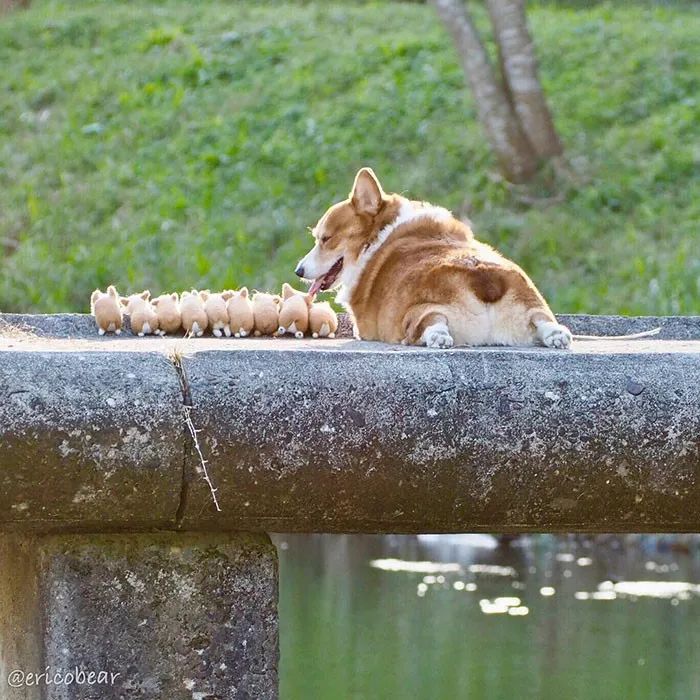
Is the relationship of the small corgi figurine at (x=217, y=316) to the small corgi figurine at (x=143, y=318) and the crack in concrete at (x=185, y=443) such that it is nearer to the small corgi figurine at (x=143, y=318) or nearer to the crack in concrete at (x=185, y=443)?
the small corgi figurine at (x=143, y=318)

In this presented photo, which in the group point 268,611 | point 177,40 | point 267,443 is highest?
point 177,40

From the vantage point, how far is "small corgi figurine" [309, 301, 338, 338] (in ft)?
15.4

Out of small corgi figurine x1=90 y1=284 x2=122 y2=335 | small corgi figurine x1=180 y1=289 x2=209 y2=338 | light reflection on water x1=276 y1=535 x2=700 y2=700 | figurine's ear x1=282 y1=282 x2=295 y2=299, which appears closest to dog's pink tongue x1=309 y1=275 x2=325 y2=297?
figurine's ear x1=282 y1=282 x2=295 y2=299

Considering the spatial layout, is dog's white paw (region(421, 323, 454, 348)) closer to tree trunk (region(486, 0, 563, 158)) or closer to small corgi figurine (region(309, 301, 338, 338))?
small corgi figurine (region(309, 301, 338, 338))

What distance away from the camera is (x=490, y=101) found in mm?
12664

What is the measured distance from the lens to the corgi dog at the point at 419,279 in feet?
13.4

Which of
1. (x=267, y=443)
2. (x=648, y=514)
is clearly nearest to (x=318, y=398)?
(x=267, y=443)

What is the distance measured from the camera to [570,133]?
46.1 feet

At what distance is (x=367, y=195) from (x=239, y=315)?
2.07ft

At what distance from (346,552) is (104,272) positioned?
4.12 m

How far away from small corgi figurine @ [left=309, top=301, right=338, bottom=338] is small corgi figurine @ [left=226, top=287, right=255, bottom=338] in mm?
264

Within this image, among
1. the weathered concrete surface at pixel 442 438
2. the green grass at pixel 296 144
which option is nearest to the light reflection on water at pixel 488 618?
the green grass at pixel 296 144

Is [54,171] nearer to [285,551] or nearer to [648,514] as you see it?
[285,551]

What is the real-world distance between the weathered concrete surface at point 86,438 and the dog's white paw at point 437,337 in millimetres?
1294
